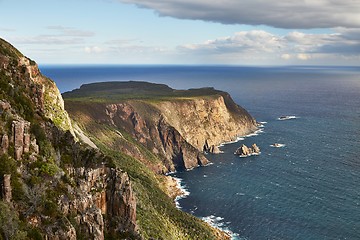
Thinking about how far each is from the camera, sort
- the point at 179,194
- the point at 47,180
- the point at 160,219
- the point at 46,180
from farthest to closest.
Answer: the point at 179,194 → the point at 160,219 → the point at 47,180 → the point at 46,180

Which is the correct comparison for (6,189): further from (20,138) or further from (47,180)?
(20,138)

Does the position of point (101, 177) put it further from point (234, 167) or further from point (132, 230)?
point (234, 167)

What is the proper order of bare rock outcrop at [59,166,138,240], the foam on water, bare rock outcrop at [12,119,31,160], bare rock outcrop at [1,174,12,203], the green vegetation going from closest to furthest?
bare rock outcrop at [1,174,12,203], bare rock outcrop at [12,119,31,160], bare rock outcrop at [59,166,138,240], the green vegetation, the foam on water

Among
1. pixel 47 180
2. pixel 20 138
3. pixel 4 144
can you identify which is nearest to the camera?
pixel 4 144

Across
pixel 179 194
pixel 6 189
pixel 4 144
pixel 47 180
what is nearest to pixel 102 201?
pixel 47 180

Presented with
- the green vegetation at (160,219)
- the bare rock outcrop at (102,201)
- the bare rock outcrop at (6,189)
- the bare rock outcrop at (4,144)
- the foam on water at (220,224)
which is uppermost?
the bare rock outcrop at (4,144)

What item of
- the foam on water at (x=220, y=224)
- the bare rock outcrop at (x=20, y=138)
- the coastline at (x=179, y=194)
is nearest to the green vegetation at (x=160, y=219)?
the coastline at (x=179, y=194)

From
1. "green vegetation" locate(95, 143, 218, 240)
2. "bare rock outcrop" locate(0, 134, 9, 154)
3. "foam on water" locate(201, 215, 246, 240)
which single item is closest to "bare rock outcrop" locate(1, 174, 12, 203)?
"bare rock outcrop" locate(0, 134, 9, 154)

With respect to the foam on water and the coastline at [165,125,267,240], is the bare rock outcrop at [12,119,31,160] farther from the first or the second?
the foam on water

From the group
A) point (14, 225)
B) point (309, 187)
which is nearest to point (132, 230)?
point (14, 225)

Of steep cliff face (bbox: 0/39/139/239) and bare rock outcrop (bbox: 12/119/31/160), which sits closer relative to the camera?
steep cliff face (bbox: 0/39/139/239)

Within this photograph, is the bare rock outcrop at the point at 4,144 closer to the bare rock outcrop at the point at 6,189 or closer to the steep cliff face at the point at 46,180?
the steep cliff face at the point at 46,180

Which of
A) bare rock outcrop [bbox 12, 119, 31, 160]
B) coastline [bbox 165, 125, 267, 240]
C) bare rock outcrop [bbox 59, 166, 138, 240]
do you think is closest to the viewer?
bare rock outcrop [bbox 12, 119, 31, 160]
